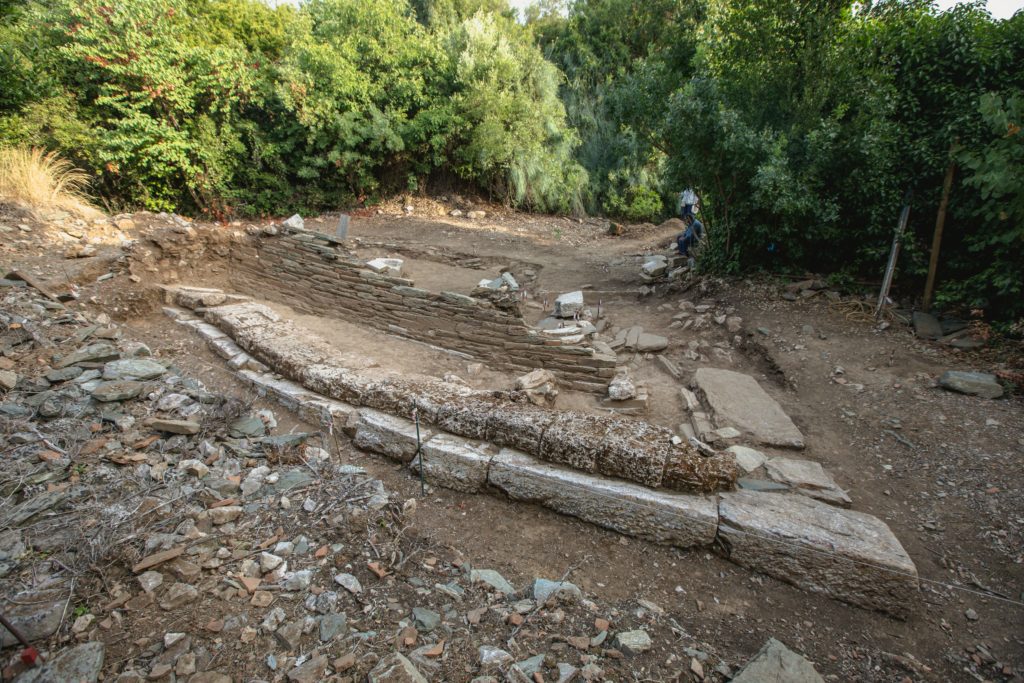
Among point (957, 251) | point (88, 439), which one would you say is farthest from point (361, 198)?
point (957, 251)

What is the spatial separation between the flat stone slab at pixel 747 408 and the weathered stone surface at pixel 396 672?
333 centimetres

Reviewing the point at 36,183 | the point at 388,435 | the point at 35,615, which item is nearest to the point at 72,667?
the point at 35,615

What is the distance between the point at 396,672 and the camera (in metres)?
1.73

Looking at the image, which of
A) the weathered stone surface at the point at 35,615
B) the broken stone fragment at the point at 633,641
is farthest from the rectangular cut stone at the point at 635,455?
the weathered stone surface at the point at 35,615

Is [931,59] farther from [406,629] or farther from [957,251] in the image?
[406,629]

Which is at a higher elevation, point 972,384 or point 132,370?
point 972,384

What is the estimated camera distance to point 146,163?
31.0ft

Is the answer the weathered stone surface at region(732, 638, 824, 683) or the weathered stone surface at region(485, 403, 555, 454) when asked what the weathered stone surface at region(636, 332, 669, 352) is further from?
the weathered stone surface at region(732, 638, 824, 683)

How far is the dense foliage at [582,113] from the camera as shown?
5570 millimetres

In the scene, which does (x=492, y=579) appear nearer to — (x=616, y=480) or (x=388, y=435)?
(x=616, y=480)

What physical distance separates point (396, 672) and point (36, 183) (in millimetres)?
10000

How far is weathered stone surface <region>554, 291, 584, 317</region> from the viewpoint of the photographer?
22.0 feet

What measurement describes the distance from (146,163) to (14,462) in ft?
30.5

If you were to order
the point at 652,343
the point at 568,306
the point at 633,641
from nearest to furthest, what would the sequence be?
the point at 633,641, the point at 652,343, the point at 568,306
